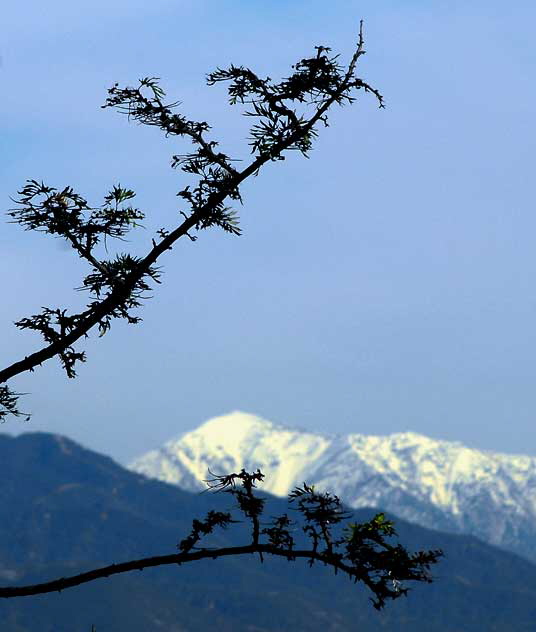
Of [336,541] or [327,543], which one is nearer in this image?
[327,543]

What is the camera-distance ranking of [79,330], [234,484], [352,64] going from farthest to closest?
[79,330], [352,64], [234,484]

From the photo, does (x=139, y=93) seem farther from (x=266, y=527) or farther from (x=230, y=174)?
(x=266, y=527)

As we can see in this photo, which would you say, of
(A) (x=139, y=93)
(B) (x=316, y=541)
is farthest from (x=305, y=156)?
(B) (x=316, y=541)

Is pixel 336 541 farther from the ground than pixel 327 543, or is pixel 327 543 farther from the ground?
pixel 336 541

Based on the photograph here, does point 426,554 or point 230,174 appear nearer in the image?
point 426,554

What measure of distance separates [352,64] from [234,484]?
6318 millimetres

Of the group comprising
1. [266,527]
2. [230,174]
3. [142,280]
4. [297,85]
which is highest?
[297,85]

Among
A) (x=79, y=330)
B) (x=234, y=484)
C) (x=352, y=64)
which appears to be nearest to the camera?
(x=234, y=484)

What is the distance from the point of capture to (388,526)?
1728 centimetres

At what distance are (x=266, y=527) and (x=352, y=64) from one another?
686cm

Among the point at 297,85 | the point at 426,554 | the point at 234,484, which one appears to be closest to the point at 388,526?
the point at 426,554

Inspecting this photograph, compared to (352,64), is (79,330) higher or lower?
lower

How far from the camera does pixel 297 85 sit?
1816 centimetres

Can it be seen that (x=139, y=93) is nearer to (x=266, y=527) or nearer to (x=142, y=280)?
(x=142, y=280)
